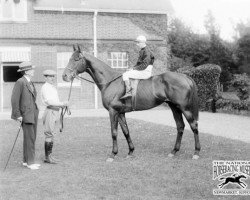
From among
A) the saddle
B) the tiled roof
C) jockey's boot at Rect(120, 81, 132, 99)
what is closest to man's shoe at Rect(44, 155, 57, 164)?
jockey's boot at Rect(120, 81, 132, 99)

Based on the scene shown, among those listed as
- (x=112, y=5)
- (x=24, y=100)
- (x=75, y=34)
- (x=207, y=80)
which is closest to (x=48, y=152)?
(x=24, y=100)

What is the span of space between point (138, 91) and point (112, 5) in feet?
53.6

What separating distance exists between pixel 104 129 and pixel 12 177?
6948 mm

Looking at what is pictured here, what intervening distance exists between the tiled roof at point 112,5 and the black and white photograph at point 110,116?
0.06m

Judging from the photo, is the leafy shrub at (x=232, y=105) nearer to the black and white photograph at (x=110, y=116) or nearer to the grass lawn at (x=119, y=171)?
the black and white photograph at (x=110, y=116)

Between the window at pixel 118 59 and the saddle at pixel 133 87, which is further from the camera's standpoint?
the window at pixel 118 59

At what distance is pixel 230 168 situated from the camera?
22.1ft

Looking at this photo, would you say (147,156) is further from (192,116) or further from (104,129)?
(104,129)

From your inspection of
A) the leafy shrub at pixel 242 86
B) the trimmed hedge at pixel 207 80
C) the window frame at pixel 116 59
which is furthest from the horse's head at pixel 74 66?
the window frame at pixel 116 59

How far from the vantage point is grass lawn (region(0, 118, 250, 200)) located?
6730mm

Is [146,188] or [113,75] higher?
[113,75]

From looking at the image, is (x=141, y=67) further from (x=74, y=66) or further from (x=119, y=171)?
(x=119, y=171)

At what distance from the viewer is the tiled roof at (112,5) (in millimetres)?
24031

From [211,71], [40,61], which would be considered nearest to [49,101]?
[211,71]
